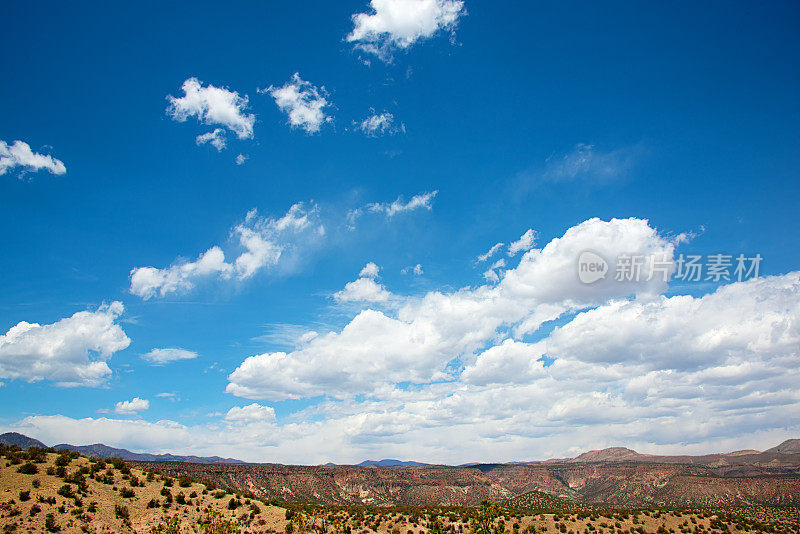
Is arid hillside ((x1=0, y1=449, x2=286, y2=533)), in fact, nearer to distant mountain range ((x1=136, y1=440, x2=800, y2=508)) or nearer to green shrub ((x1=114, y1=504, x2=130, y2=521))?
green shrub ((x1=114, y1=504, x2=130, y2=521))

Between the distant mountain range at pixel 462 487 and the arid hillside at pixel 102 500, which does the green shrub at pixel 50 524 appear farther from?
the distant mountain range at pixel 462 487

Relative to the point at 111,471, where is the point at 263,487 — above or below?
below

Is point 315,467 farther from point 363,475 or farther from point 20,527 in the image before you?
point 20,527

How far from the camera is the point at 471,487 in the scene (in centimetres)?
18100

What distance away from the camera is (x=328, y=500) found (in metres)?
144

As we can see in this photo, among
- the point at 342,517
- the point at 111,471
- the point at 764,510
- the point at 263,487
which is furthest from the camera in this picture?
the point at 263,487

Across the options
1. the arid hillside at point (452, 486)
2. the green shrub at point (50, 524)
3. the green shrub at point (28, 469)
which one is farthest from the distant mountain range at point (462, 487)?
the green shrub at point (50, 524)

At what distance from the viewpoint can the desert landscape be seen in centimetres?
2658

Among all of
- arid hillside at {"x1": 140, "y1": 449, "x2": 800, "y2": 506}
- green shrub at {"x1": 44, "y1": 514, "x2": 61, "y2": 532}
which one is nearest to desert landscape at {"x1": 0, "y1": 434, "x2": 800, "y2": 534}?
green shrub at {"x1": 44, "y1": 514, "x2": 61, "y2": 532}

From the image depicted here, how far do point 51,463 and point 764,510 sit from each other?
134 meters

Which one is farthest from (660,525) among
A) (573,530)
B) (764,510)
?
Answer: (764,510)

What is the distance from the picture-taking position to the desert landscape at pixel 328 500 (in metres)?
26.6

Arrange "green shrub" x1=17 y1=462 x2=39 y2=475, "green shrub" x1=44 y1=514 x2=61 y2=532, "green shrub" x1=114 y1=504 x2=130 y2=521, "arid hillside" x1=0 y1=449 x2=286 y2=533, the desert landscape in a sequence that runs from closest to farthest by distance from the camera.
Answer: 1. "green shrub" x1=44 y1=514 x2=61 y2=532
2. "arid hillside" x1=0 y1=449 x2=286 y2=533
3. the desert landscape
4. "green shrub" x1=114 y1=504 x2=130 y2=521
5. "green shrub" x1=17 y1=462 x2=39 y2=475

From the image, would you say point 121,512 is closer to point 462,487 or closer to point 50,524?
point 50,524
